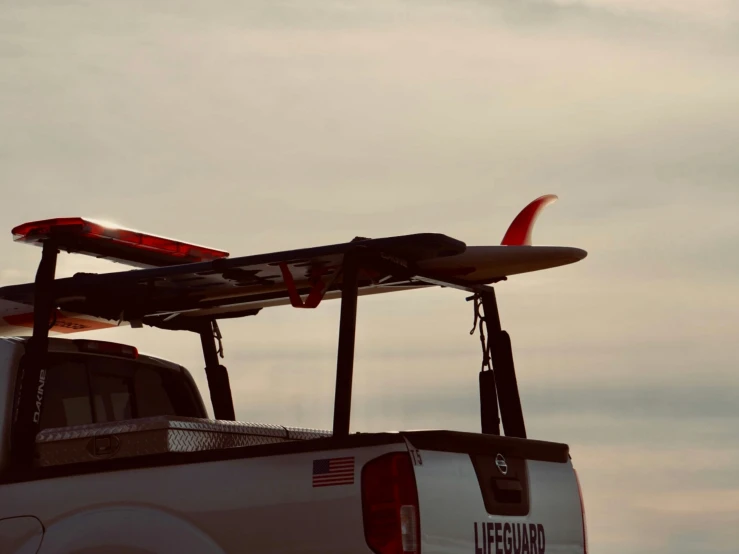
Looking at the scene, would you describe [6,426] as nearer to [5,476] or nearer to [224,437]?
[5,476]

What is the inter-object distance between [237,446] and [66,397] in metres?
1.14

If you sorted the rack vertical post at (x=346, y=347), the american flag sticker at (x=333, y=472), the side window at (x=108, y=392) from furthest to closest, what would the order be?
the side window at (x=108, y=392), the rack vertical post at (x=346, y=347), the american flag sticker at (x=333, y=472)

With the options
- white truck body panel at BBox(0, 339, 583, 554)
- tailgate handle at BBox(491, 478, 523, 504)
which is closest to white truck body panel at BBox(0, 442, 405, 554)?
white truck body panel at BBox(0, 339, 583, 554)

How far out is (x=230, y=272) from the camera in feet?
22.0

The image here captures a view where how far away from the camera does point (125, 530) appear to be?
6082 millimetres

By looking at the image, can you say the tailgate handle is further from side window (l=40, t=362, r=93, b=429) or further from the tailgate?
side window (l=40, t=362, r=93, b=429)

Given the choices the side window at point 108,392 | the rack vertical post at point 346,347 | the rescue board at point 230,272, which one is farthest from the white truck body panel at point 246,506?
the rescue board at point 230,272

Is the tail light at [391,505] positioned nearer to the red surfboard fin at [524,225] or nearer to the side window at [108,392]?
the red surfboard fin at [524,225]

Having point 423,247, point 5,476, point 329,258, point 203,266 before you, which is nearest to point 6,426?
point 5,476

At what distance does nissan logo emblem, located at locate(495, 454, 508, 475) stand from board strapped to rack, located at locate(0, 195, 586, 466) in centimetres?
78

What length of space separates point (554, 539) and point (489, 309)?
A: 139 cm

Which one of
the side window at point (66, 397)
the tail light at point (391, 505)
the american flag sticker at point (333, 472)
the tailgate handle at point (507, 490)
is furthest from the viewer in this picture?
the side window at point (66, 397)

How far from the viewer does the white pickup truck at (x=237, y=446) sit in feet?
18.8

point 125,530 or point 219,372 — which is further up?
point 219,372
